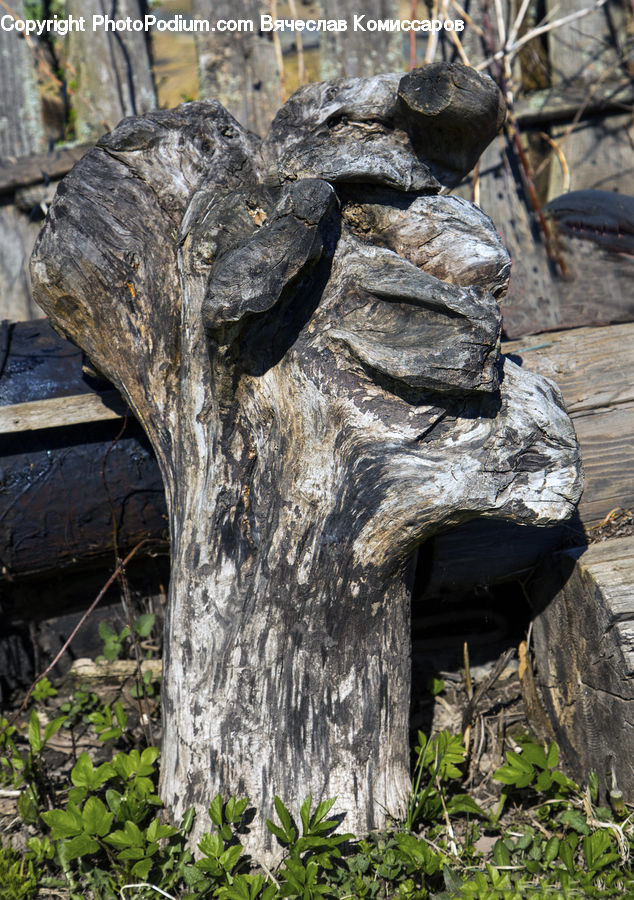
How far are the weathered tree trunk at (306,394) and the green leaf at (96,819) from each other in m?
0.23

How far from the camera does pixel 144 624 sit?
9.34 feet

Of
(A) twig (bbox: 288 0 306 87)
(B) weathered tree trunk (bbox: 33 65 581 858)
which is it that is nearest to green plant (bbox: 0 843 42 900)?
(B) weathered tree trunk (bbox: 33 65 581 858)

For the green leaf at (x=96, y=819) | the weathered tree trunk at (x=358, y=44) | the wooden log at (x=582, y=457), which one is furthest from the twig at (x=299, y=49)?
the green leaf at (x=96, y=819)

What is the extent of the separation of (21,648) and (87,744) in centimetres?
55

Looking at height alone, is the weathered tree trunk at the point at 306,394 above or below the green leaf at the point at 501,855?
above

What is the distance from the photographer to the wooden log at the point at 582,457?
2346 millimetres

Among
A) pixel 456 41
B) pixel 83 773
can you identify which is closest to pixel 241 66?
pixel 456 41

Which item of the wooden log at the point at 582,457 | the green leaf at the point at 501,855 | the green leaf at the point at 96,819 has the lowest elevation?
the green leaf at the point at 501,855

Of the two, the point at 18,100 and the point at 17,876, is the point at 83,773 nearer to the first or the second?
the point at 17,876

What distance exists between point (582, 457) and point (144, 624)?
184cm

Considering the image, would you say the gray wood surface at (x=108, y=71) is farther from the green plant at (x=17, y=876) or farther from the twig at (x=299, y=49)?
the green plant at (x=17, y=876)

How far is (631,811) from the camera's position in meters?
1.96

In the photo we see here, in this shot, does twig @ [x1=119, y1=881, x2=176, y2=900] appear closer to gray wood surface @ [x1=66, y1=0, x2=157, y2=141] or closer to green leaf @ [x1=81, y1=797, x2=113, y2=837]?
green leaf @ [x1=81, y1=797, x2=113, y2=837]

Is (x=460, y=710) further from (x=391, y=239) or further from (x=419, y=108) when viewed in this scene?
(x=419, y=108)
